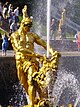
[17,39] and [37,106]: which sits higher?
[17,39]

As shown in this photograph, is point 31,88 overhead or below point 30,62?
below

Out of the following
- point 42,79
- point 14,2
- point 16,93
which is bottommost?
point 16,93

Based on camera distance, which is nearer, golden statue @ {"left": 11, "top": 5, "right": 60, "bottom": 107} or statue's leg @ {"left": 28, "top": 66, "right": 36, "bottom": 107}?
golden statue @ {"left": 11, "top": 5, "right": 60, "bottom": 107}

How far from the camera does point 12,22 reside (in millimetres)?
23047

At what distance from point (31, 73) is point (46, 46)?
0.70m

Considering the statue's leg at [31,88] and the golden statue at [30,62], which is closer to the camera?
the golden statue at [30,62]

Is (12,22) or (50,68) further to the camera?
(12,22)

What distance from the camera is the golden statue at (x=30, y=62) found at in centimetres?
1126

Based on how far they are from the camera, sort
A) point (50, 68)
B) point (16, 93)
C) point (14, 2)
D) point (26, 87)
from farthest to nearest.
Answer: point (14, 2) < point (16, 93) < point (26, 87) < point (50, 68)

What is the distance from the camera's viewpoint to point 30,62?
11812 mm

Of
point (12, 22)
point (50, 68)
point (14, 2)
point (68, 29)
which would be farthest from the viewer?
point (14, 2)

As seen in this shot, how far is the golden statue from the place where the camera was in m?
11.3

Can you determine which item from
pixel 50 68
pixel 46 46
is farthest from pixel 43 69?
pixel 46 46

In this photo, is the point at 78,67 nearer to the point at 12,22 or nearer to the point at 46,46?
the point at 12,22
